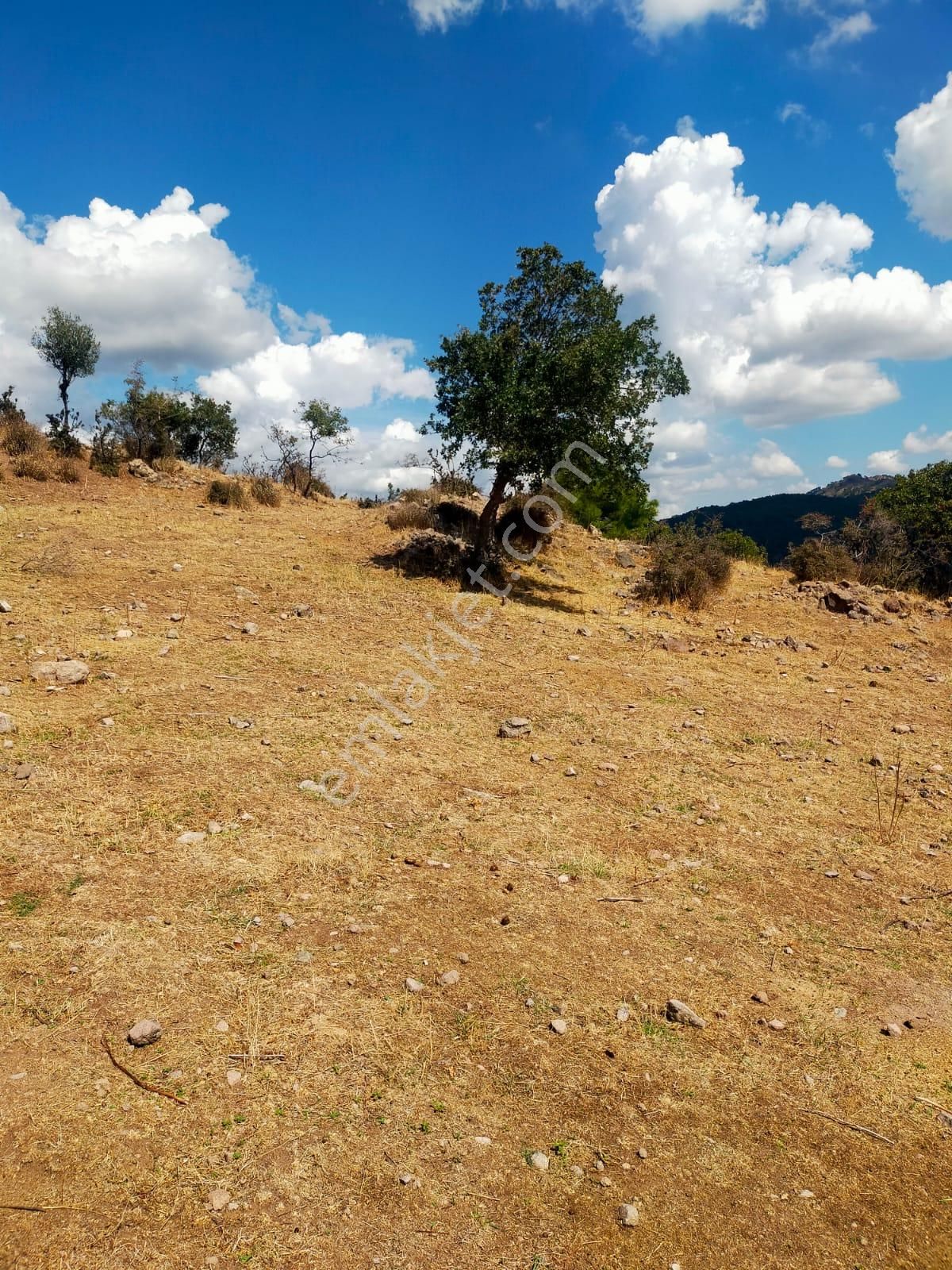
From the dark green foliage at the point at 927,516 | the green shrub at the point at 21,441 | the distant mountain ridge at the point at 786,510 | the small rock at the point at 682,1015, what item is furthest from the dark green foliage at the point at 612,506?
the distant mountain ridge at the point at 786,510

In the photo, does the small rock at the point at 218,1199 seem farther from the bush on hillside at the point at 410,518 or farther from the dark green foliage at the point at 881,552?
the dark green foliage at the point at 881,552

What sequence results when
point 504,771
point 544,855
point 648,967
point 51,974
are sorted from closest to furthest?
point 51,974 → point 648,967 → point 544,855 → point 504,771

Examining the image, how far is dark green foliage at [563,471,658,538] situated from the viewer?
1551cm

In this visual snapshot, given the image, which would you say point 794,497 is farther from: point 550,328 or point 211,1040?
point 211,1040

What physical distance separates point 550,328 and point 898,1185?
1594 centimetres

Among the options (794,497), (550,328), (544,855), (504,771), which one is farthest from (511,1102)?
(794,497)

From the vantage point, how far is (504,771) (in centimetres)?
730

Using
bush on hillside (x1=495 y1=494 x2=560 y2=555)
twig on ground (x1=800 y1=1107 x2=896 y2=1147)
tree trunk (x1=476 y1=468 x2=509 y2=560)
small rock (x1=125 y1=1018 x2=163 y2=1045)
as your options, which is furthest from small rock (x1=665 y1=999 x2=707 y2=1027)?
bush on hillside (x1=495 y1=494 x2=560 y2=555)

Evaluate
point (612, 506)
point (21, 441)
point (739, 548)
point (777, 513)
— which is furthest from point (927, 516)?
point (777, 513)

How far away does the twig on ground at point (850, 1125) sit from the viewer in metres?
3.45

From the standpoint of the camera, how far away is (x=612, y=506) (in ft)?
112

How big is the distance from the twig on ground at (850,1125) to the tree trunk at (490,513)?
12947 millimetres

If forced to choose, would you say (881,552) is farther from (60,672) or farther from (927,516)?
(60,672)

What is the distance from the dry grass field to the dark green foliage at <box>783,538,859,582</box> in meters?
8.91
